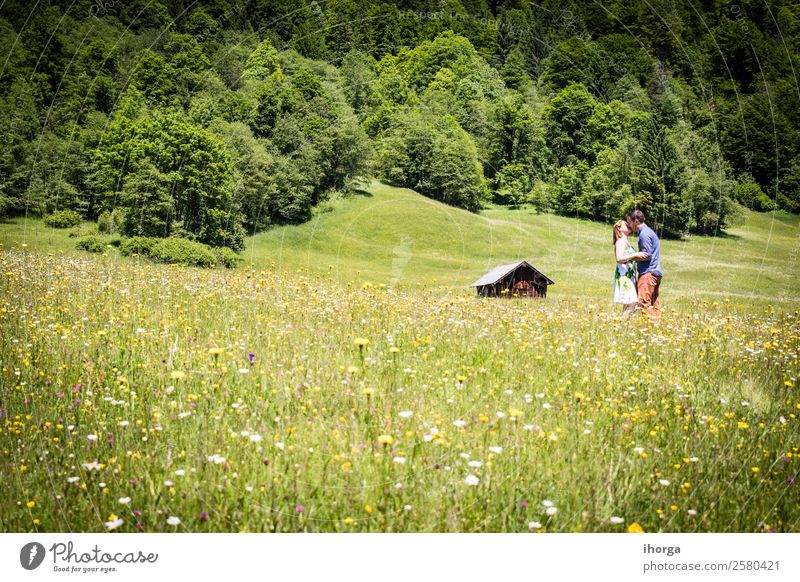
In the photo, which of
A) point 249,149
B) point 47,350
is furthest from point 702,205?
point 47,350

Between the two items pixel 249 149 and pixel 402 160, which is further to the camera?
pixel 402 160

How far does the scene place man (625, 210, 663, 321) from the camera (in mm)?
8039

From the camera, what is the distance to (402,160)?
1852 centimetres

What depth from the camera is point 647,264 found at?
817 cm

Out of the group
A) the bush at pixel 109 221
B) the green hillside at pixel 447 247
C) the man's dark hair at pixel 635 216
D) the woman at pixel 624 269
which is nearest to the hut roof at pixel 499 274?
the green hillside at pixel 447 247

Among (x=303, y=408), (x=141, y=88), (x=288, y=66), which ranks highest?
(x=288, y=66)

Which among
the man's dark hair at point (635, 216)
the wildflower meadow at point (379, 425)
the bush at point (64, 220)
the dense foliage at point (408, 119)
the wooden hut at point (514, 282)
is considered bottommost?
the wildflower meadow at point (379, 425)

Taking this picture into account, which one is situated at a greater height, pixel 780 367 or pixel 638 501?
pixel 780 367

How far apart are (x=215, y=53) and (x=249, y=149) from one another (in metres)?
5.71

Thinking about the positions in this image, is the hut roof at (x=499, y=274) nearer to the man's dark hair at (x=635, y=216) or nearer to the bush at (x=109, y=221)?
the man's dark hair at (x=635, y=216)

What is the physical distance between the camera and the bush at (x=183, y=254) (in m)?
9.88

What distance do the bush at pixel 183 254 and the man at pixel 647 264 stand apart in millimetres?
6911

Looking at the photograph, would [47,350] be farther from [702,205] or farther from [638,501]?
[702,205]

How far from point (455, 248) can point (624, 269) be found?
31.1 ft
